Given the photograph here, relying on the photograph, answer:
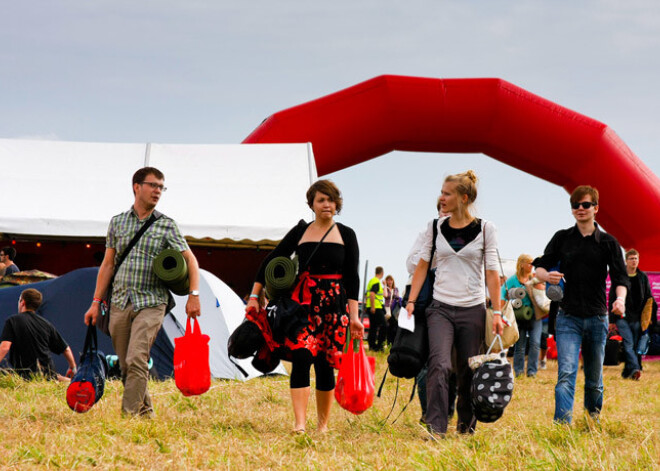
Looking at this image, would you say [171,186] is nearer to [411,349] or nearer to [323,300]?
[323,300]

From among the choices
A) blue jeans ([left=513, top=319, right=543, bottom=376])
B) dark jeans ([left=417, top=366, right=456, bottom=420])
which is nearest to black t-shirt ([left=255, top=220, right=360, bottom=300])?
dark jeans ([left=417, top=366, right=456, bottom=420])

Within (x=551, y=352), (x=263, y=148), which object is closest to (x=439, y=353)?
(x=551, y=352)

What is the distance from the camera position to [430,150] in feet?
51.1

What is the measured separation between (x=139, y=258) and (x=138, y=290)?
20 centimetres

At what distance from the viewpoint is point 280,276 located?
4738 mm

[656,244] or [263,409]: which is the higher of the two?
[656,244]

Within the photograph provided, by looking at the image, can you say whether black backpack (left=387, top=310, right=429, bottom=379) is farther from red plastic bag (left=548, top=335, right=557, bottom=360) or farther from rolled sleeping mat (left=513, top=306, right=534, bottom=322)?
red plastic bag (left=548, top=335, right=557, bottom=360)

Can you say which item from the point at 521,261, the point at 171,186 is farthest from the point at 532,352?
the point at 171,186

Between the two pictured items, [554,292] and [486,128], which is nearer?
[554,292]

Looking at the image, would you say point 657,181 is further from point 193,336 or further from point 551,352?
point 193,336

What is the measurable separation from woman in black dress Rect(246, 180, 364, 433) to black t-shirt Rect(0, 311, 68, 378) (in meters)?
3.20

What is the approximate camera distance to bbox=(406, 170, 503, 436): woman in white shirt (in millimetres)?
4570

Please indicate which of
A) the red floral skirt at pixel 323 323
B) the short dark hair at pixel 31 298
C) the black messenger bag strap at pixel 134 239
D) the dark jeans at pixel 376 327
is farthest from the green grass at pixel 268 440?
the dark jeans at pixel 376 327

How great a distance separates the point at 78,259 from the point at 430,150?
7253 mm
